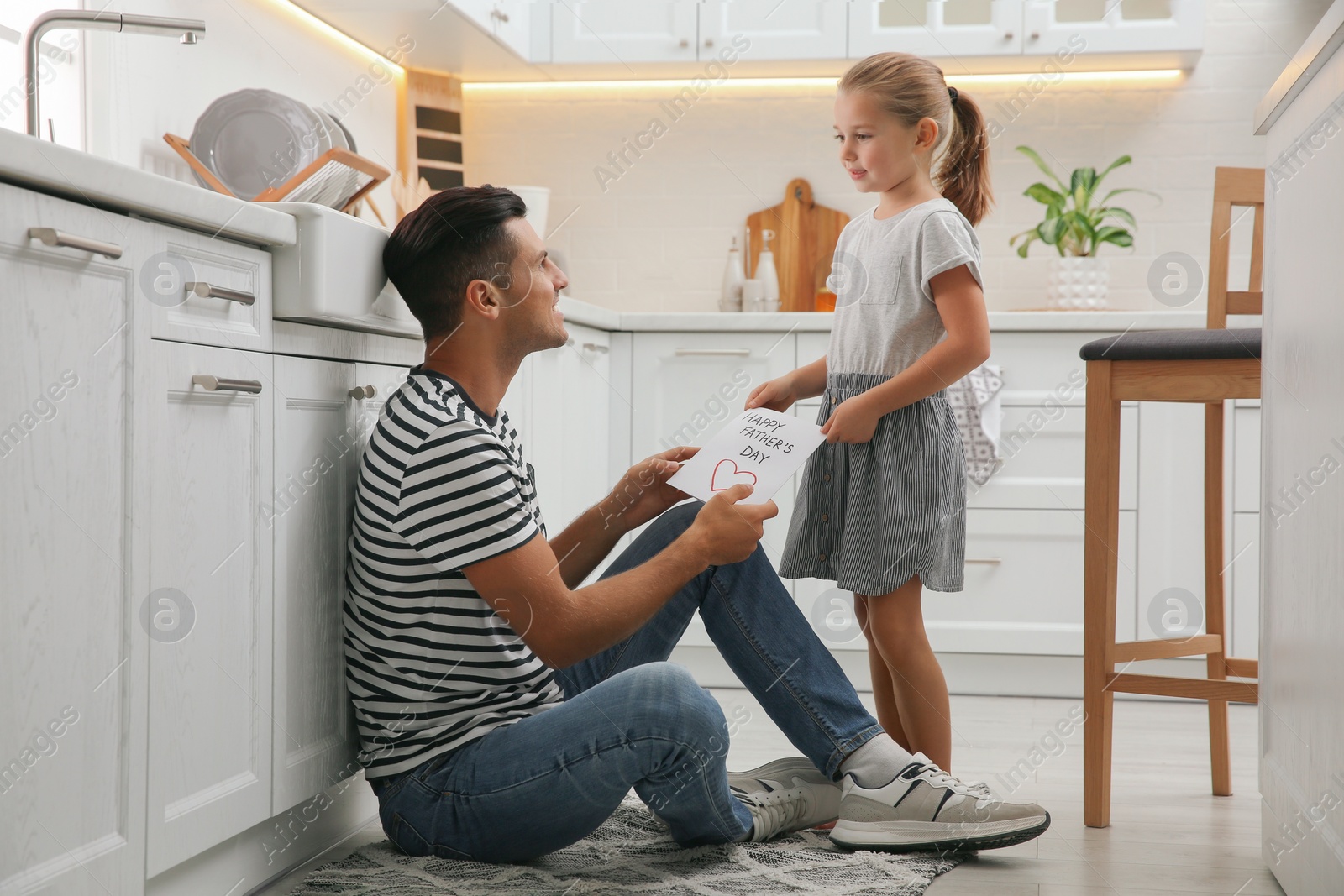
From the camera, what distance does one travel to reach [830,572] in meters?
1.64

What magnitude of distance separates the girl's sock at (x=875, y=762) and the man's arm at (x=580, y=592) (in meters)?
0.34

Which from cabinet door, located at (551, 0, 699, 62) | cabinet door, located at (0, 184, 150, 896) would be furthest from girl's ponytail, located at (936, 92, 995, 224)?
cabinet door, located at (551, 0, 699, 62)

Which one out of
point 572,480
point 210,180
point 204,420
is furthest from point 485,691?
point 572,480

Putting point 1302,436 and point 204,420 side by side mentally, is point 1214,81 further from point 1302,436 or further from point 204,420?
point 204,420

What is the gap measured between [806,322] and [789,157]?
2.85 ft

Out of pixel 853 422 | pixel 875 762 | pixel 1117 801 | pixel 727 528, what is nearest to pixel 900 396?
pixel 853 422

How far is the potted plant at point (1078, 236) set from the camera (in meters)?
2.92

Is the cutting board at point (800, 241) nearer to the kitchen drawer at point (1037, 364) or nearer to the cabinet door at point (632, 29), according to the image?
the cabinet door at point (632, 29)

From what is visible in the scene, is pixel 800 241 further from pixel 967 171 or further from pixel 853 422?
pixel 853 422

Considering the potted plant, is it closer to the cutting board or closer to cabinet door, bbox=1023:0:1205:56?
cabinet door, bbox=1023:0:1205:56

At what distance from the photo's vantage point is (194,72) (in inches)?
87.4

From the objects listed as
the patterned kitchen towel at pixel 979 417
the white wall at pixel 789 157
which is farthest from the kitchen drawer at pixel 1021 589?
the white wall at pixel 789 157

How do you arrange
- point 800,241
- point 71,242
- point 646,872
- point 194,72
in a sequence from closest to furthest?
point 71,242 → point 646,872 → point 194,72 → point 800,241

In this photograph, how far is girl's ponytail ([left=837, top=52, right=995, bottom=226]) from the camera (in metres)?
1.56
